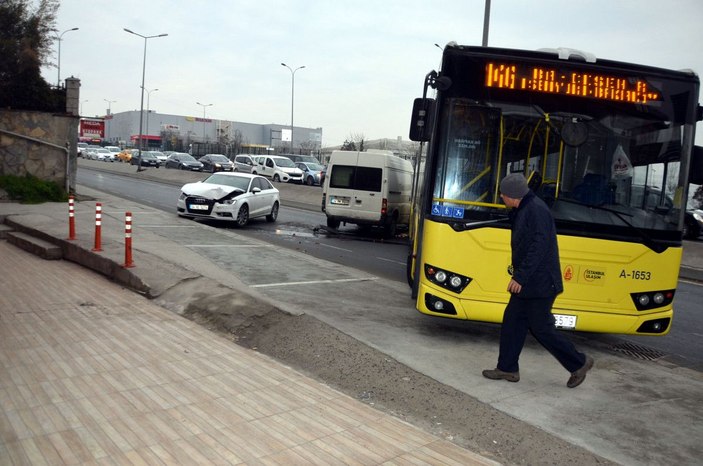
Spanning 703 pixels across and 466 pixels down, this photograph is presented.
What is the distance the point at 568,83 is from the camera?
6.47 meters

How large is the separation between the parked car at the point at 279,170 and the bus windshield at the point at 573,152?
3554cm

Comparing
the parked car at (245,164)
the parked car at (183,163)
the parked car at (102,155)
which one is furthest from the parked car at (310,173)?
the parked car at (102,155)

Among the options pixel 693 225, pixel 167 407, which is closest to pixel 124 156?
pixel 693 225

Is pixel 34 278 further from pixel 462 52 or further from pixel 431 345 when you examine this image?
pixel 462 52

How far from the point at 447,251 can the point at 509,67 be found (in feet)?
6.76

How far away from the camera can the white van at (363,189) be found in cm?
1844

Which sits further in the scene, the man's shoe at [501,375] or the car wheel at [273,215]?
the car wheel at [273,215]

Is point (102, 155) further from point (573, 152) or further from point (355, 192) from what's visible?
point (573, 152)

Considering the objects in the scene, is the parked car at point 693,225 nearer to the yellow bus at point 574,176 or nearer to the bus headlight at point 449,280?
the yellow bus at point 574,176

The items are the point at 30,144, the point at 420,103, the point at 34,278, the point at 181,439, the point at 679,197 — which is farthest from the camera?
the point at 30,144

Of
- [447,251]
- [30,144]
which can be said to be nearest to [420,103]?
[447,251]

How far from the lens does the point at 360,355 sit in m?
6.12

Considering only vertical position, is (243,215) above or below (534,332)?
below

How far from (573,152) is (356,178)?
12418 millimetres
